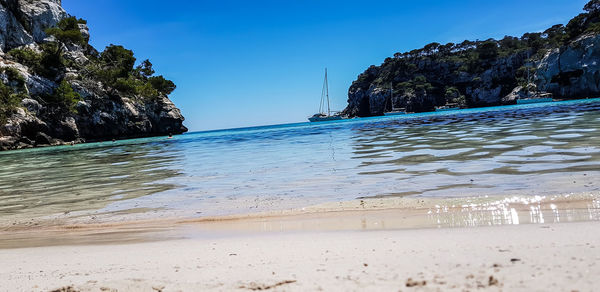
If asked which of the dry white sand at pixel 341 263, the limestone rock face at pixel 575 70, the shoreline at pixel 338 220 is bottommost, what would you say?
the shoreline at pixel 338 220

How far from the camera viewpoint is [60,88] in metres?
60.4

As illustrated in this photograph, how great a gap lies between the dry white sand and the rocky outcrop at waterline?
101 metres

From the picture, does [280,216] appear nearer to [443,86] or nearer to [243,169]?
[243,169]

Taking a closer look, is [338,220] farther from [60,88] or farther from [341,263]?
[60,88]

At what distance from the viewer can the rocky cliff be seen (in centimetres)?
5478

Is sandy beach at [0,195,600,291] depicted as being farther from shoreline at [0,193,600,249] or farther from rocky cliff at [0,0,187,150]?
rocky cliff at [0,0,187,150]

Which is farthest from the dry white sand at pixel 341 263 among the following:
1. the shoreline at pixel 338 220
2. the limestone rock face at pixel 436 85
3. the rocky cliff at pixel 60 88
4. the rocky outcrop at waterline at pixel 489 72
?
the limestone rock face at pixel 436 85

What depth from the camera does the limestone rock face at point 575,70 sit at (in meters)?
78.8

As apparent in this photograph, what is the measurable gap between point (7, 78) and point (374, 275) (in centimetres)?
7219

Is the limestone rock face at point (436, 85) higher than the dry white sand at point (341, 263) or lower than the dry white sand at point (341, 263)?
higher

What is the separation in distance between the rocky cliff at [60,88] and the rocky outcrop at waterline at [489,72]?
321ft

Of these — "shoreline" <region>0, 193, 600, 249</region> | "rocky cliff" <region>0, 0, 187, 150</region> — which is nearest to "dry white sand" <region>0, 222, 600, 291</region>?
"shoreline" <region>0, 193, 600, 249</region>

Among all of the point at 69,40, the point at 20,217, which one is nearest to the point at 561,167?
the point at 20,217

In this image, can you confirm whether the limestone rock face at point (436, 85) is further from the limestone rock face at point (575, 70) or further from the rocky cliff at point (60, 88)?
the rocky cliff at point (60, 88)
